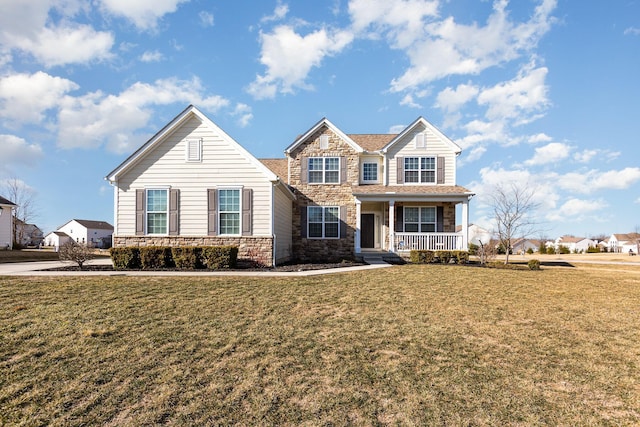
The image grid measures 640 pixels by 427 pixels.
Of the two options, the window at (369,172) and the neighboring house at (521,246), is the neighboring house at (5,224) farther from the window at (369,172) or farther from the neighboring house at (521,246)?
the neighboring house at (521,246)

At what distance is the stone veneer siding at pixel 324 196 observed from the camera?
18.6 metres

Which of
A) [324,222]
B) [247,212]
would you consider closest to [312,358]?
[247,212]

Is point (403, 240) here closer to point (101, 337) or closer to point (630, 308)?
point (630, 308)

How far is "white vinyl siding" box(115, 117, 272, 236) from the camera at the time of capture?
46.4 feet

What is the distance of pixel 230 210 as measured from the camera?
14.2 m

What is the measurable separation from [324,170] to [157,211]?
8.73 meters

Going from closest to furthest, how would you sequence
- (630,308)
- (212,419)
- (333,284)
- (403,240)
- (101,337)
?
1. (212,419)
2. (101,337)
3. (630,308)
4. (333,284)
5. (403,240)

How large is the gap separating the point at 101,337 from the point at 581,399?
21.7ft

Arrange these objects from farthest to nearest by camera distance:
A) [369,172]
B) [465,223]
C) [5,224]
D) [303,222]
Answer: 1. [5,224]
2. [369,172]
3. [303,222]
4. [465,223]

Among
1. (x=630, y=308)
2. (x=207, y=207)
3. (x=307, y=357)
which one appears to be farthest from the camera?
(x=207, y=207)

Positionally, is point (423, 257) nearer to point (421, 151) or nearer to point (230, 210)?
point (421, 151)

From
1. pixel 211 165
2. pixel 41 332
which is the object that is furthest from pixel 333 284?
pixel 211 165

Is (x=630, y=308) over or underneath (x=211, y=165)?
underneath

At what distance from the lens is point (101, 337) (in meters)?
5.50
